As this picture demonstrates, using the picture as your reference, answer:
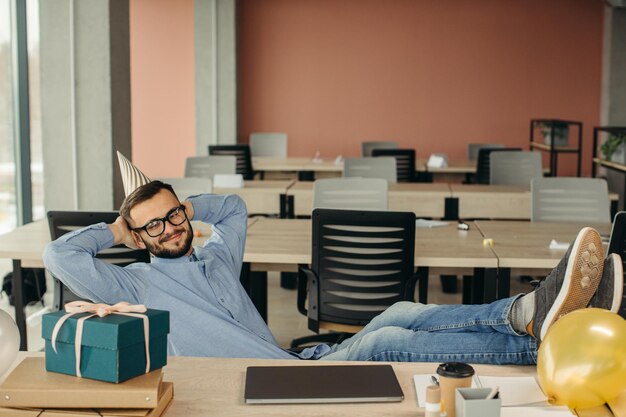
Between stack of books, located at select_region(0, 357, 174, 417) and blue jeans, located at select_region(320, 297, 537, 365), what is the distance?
0.78m

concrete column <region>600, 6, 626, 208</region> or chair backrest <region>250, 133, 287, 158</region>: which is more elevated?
concrete column <region>600, 6, 626, 208</region>

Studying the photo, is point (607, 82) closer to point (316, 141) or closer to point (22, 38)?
point (316, 141)

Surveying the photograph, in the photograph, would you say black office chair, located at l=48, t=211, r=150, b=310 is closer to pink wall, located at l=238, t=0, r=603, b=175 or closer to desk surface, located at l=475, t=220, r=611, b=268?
desk surface, located at l=475, t=220, r=611, b=268

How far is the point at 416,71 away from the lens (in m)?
11.9

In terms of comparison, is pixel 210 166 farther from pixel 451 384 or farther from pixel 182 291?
pixel 451 384

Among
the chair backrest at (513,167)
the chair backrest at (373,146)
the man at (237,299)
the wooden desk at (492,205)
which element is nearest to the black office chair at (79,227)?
the man at (237,299)

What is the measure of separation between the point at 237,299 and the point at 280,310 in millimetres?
3165

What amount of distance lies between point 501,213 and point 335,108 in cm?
631

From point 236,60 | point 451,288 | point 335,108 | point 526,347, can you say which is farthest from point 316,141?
point 526,347

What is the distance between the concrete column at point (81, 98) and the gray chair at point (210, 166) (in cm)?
110

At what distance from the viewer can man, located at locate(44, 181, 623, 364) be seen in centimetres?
222

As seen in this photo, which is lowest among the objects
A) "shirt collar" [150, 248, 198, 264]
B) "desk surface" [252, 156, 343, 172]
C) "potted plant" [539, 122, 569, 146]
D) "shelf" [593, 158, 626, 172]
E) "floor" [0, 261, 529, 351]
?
"floor" [0, 261, 529, 351]

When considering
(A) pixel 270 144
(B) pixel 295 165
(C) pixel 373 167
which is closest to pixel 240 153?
(B) pixel 295 165

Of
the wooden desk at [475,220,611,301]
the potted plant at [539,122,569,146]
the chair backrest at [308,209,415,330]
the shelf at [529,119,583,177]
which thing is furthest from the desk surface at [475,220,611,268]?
the potted plant at [539,122,569,146]
